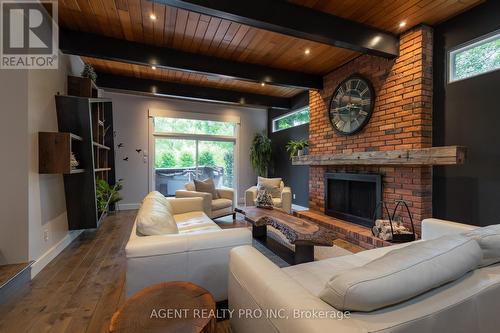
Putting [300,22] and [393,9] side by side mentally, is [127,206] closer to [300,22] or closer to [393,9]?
[300,22]

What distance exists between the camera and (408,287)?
0.82m

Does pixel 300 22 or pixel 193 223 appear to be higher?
pixel 300 22

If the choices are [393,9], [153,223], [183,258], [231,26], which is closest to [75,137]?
[153,223]

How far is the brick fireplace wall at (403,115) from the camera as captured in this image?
288cm

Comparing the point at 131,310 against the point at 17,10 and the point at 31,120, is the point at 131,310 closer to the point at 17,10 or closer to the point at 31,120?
the point at 31,120

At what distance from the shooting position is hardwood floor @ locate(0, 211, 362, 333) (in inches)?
62.8

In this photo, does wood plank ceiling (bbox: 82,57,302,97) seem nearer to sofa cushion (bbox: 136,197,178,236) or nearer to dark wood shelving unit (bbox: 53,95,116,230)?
dark wood shelving unit (bbox: 53,95,116,230)

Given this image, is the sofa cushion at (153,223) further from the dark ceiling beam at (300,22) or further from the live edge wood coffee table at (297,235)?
the dark ceiling beam at (300,22)

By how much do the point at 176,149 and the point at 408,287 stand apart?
5.80 meters

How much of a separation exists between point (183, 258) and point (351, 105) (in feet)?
11.3

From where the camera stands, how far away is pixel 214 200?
4363 mm

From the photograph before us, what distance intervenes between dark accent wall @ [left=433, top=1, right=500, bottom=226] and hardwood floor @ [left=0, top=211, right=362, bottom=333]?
1361mm

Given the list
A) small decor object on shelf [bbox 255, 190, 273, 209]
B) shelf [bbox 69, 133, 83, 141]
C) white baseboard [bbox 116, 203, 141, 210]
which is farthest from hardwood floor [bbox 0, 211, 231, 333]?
white baseboard [bbox 116, 203, 141, 210]

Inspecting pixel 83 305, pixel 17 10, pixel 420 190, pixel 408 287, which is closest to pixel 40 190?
→ pixel 83 305
